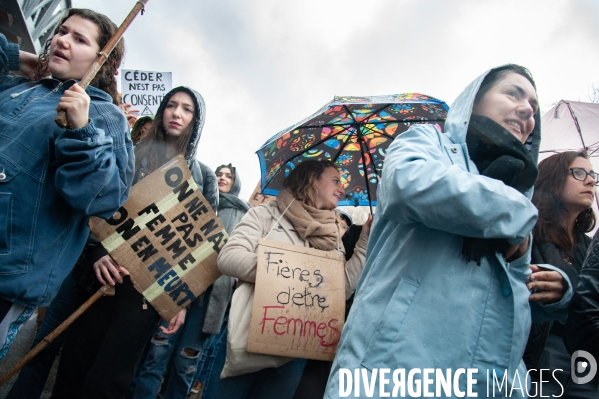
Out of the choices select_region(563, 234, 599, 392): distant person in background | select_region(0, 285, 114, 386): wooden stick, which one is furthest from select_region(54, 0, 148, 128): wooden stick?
select_region(563, 234, 599, 392): distant person in background

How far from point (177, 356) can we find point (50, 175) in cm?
190

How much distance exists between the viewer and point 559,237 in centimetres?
224

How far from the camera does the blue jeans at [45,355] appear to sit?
2218 mm

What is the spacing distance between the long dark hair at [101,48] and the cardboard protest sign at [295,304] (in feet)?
3.70

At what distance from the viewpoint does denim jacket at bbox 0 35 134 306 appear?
136 cm

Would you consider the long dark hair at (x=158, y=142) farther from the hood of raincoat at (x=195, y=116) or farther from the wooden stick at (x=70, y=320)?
the wooden stick at (x=70, y=320)

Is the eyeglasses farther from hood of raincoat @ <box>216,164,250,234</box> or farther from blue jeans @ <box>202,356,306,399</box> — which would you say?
hood of raincoat @ <box>216,164,250,234</box>

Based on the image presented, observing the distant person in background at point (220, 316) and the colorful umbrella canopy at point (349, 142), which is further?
the colorful umbrella canopy at point (349, 142)

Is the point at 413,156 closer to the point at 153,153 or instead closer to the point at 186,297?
the point at 186,297

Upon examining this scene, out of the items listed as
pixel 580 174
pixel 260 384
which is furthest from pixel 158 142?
pixel 580 174

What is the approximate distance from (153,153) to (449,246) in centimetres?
207

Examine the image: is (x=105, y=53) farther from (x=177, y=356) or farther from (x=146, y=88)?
(x=146, y=88)

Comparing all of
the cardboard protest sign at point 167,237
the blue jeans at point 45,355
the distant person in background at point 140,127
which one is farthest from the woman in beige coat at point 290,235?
the distant person in background at point 140,127

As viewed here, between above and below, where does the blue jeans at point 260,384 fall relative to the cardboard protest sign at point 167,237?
below
